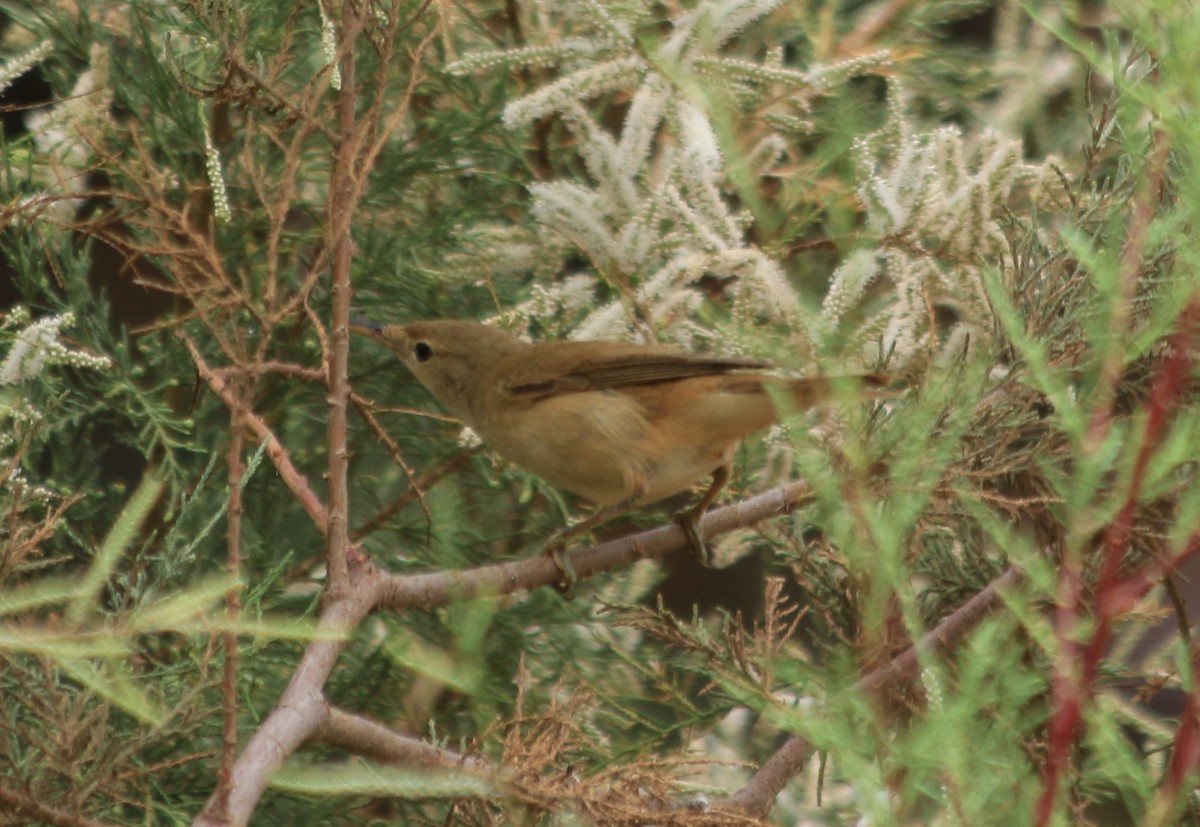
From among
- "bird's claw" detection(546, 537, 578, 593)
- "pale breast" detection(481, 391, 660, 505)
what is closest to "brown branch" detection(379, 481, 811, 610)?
"bird's claw" detection(546, 537, 578, 593)

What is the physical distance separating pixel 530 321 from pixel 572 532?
0.45 metres

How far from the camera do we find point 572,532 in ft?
8.38

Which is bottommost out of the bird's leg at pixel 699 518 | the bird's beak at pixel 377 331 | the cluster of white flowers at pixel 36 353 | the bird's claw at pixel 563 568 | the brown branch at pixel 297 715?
the bird's leg at pixel 699 518

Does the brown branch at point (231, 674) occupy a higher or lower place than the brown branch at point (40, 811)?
higher

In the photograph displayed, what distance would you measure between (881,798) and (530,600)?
1.45 m

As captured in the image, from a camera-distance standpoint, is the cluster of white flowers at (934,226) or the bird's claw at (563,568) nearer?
the bird's claw at (563,568)

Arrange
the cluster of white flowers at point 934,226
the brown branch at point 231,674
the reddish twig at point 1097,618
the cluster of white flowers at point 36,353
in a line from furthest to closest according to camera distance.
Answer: the cluster of white flowers at point 934,226
the cluster of white flowers at point 36,353
the brown branch at point 231,674
the reddish twig at point 1097,618

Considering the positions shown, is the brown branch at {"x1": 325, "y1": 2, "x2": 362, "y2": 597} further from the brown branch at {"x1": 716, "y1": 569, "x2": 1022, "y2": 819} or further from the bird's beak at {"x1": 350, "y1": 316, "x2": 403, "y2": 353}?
the bird's beak at {"x1": 350, "y1": 316, "x2": 403, "y2": 353}

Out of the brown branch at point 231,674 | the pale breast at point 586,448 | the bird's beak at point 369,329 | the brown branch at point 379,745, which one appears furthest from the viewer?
the pale breast at point 586,448

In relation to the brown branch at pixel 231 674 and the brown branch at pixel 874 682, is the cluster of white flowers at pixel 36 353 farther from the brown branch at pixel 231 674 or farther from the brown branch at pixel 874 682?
the brown branch at pixel 874 682

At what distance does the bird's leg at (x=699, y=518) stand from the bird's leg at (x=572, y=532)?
4.8 inches

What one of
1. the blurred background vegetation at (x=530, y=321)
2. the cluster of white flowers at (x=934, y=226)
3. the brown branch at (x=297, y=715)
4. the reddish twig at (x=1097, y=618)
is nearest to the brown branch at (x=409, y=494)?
the blurred background vegetation at (x=530, y=321)

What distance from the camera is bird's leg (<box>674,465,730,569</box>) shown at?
2.49m

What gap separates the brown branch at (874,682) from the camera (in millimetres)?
1711
